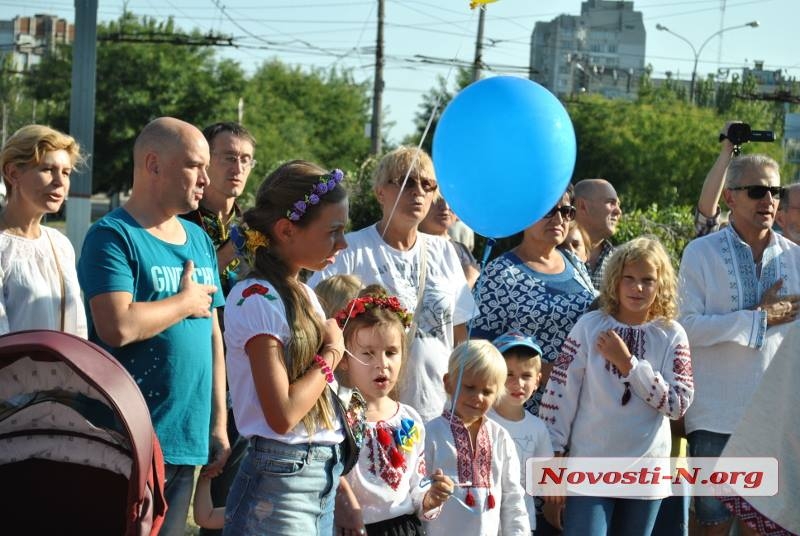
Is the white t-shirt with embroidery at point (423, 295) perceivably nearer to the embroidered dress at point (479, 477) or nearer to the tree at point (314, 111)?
the embroidered dress at point (479, 477)

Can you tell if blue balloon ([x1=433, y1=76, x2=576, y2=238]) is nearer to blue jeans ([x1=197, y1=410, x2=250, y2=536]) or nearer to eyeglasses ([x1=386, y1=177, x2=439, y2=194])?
eyeglasses ([x1=386, y1=177, x2=439, y2=194])

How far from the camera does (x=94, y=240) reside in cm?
372

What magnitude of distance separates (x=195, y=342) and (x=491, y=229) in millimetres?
1486

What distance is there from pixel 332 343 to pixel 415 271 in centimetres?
166

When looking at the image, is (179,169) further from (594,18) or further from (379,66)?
(594,18)

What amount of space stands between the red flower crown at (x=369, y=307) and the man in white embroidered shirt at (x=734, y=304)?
1844 millimetres

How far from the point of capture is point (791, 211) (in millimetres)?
6777

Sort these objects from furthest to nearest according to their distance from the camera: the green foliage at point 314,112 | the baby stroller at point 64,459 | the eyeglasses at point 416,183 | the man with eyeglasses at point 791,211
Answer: the green foliage at point 314,112
the man with eyeglasses at point 791,211
the eyeglasses at point 416,183
the baby stroller at point 64,459

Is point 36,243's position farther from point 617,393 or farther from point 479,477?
point 617,393

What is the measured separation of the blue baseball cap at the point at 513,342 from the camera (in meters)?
4.96

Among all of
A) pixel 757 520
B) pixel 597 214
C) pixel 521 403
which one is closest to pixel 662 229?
pixel 597 214

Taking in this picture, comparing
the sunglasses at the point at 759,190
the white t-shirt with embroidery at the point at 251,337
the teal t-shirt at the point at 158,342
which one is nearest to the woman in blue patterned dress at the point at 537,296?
the sunglasses at the point at 759,190

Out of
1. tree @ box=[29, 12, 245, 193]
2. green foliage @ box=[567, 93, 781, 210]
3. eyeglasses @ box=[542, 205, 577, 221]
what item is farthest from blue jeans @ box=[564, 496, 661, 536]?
green foliage @ box=[567, 93, 781, 210]

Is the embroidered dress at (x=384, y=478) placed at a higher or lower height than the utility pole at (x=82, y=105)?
lower
